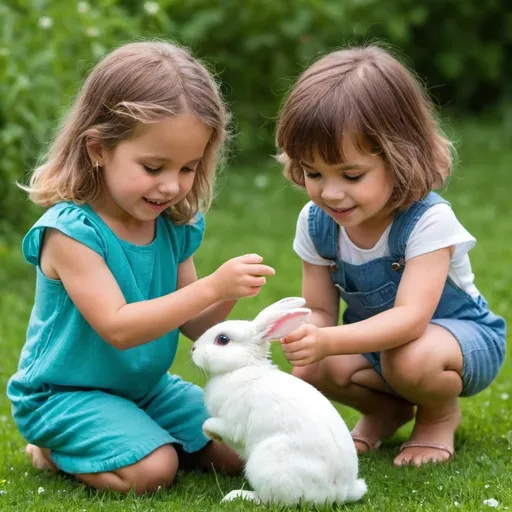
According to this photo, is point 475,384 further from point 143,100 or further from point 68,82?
point 68,82

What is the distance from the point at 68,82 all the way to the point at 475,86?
228 inches

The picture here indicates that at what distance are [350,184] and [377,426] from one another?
0.96m

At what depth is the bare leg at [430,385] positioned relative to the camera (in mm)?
3344

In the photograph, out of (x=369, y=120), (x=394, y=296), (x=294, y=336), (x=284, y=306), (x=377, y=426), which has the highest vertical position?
(x=369, y=120)

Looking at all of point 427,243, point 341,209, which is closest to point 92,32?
point 341,209

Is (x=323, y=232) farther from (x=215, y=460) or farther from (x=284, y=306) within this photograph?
(x=215, y=460)

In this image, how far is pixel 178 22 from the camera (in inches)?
354

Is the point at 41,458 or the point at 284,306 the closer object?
the point at 284,306

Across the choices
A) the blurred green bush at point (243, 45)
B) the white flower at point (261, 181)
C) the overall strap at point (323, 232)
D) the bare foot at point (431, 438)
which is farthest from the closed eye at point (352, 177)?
the white flower at point (261, 181)

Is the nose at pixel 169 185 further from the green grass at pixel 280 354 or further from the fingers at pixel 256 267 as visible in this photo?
the green grass at pixel 280 354

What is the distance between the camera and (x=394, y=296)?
349 centimetres

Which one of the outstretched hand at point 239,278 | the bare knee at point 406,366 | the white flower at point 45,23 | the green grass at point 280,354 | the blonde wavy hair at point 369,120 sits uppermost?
the blonde wavy hair at point 369,120

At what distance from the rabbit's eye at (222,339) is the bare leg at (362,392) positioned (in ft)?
2.18

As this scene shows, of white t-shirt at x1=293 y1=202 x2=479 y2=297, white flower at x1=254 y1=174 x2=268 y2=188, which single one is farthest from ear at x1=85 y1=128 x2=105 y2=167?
white flower at x1=254 y1=174 x2=268 y2=188
